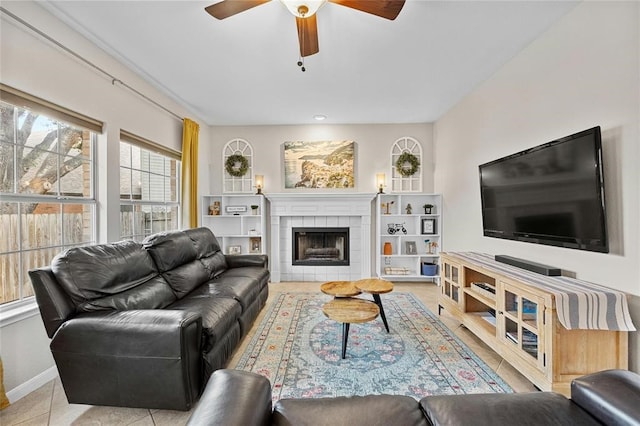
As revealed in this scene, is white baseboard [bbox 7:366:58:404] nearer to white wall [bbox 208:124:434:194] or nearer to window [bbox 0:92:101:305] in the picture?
window [bbox 0:92:101:305]

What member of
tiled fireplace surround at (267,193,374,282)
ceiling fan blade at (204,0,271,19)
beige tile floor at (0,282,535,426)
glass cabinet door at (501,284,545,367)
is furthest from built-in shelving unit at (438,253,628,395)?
ceiling fan blade at (204,0,271,19)

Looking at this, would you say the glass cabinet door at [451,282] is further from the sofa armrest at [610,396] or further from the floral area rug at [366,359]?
the sofa armrest at [610,396]

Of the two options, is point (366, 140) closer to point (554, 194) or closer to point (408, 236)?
point (408, 236)

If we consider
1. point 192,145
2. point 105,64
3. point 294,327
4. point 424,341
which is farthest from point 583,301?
point 192,145

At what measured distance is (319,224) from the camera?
4871 mm

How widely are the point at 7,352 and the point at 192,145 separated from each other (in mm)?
2946

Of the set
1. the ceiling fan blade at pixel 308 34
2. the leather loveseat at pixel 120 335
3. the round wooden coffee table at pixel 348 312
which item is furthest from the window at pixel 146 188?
the round wooden coffee table at pixel 348 312

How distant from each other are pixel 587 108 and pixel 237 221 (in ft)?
14.8

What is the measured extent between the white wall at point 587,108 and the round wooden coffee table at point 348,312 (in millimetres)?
1508

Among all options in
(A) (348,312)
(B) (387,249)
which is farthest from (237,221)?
(A) (348,312)

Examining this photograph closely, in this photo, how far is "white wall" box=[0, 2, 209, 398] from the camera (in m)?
1.87

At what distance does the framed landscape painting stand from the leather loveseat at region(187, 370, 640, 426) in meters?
3.95

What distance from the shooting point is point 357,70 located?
117 inches

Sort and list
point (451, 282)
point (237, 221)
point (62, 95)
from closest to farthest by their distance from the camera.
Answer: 1. point (62, 95)
2. point (451, 282)
3. point (237, 221)
